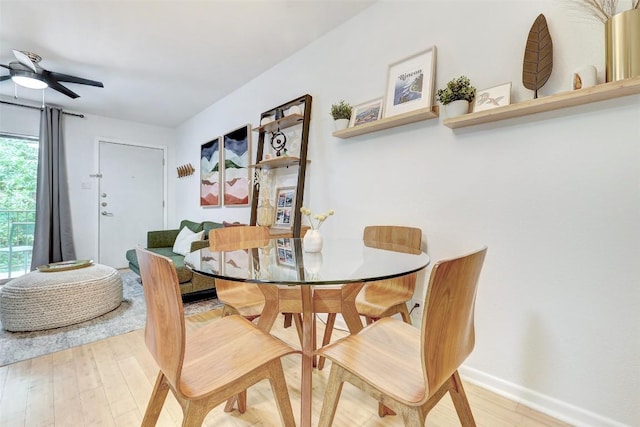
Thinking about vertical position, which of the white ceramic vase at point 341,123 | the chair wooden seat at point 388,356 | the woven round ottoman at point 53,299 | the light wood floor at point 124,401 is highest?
the white ceramic vase at point 341,123

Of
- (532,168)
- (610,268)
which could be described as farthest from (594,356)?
(532,168)

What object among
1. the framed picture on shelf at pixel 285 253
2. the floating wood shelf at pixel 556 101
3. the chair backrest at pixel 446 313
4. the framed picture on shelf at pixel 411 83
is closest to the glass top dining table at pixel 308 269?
the framed picture on shelf at pixel 285 253

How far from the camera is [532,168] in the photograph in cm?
138

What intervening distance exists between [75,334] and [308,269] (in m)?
2.26

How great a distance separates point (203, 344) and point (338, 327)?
1.42 metres

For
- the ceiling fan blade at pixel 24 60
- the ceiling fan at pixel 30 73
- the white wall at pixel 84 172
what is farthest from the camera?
the white wall at pixel 84 172

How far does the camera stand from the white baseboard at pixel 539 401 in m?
1.22

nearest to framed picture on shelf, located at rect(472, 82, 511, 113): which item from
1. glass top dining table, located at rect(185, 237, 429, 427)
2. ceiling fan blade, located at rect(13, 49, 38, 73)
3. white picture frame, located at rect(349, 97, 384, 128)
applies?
white picture frame, located at rect(349, 97, 384, 128)

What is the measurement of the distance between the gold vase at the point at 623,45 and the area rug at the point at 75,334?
10.3 ft

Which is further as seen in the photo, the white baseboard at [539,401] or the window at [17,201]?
the window at [17,201]

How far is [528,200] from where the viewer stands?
54.6 inches

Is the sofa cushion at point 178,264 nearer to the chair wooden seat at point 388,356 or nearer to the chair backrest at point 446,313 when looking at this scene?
the chair wooden seat at point 388,356

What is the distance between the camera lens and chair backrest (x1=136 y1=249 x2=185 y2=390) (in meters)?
0.75

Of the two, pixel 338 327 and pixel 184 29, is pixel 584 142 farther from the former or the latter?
pixel 184 29
